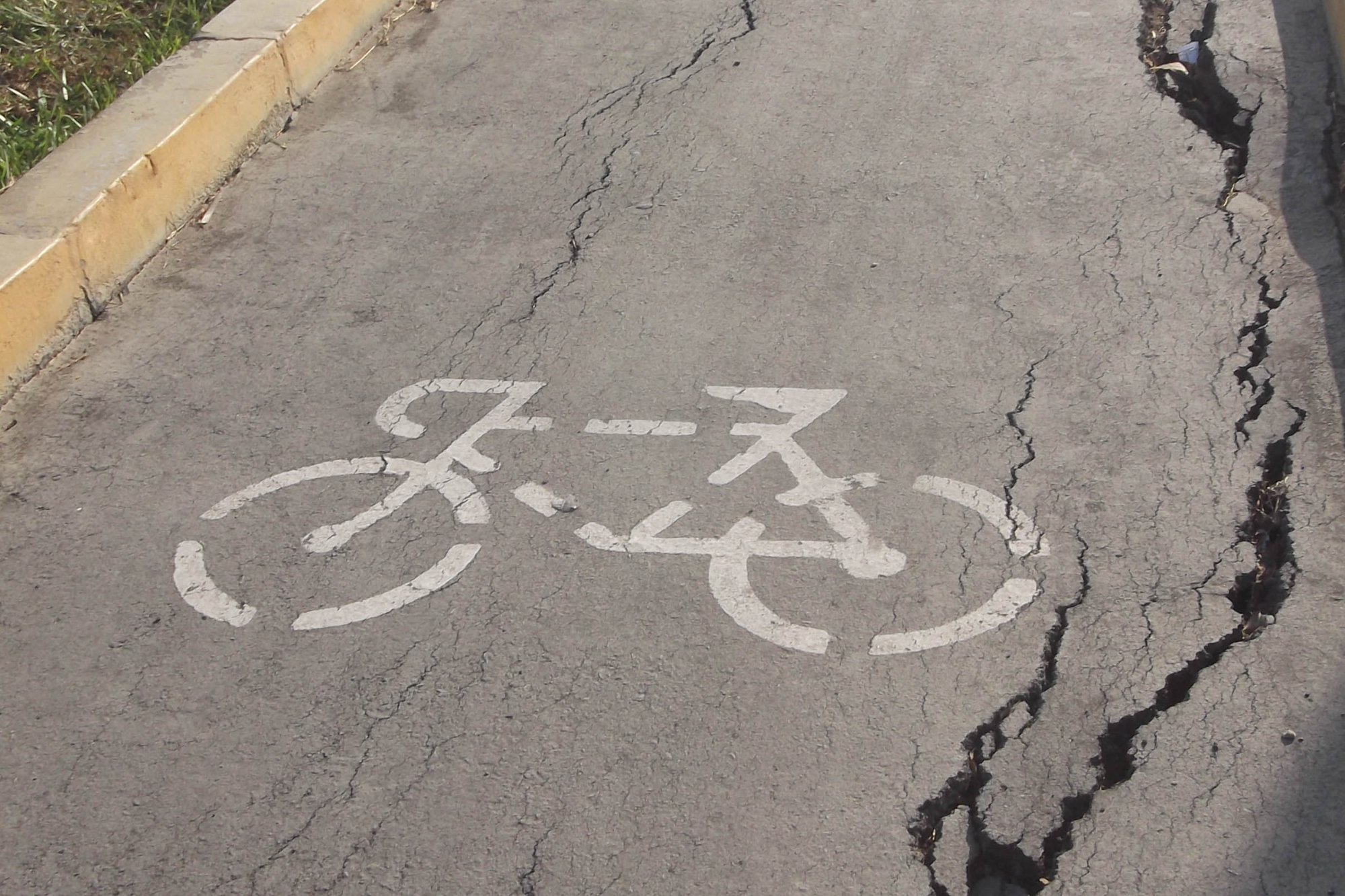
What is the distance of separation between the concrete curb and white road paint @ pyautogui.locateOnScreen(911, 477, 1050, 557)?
347 centimetres

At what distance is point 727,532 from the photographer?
4.11 metres

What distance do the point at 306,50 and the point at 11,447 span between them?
9.89 ft

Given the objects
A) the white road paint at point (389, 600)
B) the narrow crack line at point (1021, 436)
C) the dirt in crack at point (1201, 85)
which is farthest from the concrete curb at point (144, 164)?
the dirt in crack at point (1201, 85)

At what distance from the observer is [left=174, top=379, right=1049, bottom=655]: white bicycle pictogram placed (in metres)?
3.78

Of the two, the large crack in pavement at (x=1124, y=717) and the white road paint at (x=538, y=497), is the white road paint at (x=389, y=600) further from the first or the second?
the large crack in pavement at (x=1124, y=717)

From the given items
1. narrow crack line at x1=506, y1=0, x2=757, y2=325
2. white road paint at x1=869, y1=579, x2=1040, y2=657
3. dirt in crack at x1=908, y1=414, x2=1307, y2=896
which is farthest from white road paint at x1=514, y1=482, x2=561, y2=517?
dirt in crack at x1=908, y1=414, x2=1307, y2=896

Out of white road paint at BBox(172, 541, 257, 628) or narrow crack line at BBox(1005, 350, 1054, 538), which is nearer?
white road paint at BBox(172, 541, 257, 628)

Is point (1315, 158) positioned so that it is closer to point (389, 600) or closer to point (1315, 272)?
point (1315, 272)

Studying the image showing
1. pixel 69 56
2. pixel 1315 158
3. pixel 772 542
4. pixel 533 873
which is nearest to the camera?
pixel 533 873

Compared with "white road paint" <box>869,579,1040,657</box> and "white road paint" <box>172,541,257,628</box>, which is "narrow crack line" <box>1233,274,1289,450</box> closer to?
"white road paint" <box>869,579,1040,657</box>

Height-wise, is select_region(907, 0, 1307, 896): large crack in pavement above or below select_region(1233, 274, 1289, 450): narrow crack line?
below

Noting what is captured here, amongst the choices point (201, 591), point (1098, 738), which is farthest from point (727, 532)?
point (201, 591)

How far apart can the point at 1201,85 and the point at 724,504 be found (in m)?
3.75

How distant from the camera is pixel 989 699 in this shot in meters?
3.50
